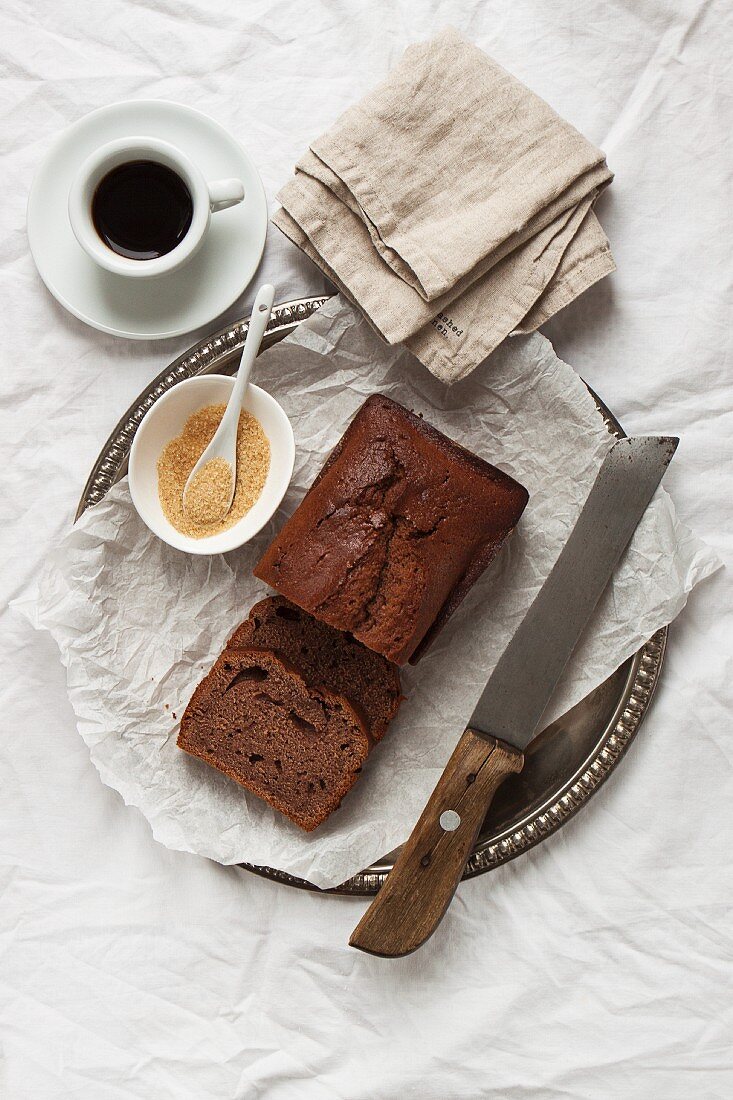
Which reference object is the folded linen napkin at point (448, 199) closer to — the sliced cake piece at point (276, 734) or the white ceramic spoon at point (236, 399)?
the white ceramic spoon at point (236, 399)

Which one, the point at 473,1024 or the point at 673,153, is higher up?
the point at 673,153

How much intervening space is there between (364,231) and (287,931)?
6.75 feet

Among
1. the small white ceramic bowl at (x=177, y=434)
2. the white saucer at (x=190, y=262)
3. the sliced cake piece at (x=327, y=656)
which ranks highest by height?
the white saucer at (x=190, y=262)

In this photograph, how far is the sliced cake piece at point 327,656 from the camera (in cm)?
231

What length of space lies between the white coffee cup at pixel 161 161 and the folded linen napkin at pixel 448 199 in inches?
8.0

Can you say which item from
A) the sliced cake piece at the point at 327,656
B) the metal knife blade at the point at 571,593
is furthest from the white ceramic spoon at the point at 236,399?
the metal knife blade at the point at 571,593

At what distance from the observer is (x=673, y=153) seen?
231 cm

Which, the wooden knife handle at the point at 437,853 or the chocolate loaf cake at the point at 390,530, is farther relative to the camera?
the wooden knife handle at the point at 437,853

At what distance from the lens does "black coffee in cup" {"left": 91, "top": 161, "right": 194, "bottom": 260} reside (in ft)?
7.20

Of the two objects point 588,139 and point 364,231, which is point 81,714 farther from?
point 588,139

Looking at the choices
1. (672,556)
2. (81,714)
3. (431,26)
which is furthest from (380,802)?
(431,26)

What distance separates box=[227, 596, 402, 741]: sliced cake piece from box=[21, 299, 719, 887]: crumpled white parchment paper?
0.31 ft

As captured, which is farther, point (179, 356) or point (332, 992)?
point (332, 992)

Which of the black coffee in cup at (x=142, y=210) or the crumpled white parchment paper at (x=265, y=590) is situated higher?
the black coffee in cup at (x=142, y=210)
